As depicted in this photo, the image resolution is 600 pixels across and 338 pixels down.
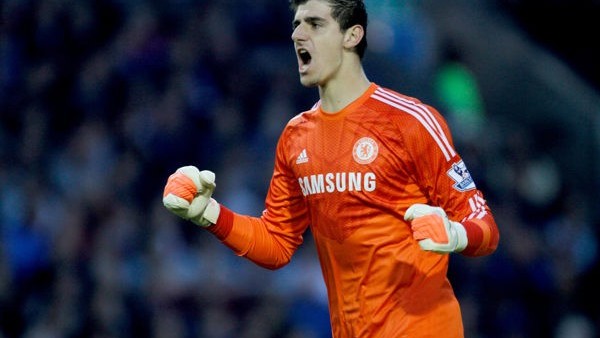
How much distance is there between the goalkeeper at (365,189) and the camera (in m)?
5.45

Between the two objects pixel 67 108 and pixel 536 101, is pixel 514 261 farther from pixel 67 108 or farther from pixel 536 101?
pixel 67 108

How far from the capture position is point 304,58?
18.8ft

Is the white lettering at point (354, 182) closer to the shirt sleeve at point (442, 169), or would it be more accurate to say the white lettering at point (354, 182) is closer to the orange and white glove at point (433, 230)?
the shirt sleeve at point (442, 169)

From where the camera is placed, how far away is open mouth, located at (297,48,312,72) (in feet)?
18.7

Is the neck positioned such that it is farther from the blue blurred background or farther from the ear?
the blue blurred background

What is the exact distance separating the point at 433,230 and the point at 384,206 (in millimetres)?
622

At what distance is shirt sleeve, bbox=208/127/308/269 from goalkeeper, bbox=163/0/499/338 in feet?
0.16

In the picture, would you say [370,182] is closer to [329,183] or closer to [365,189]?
[365,189]

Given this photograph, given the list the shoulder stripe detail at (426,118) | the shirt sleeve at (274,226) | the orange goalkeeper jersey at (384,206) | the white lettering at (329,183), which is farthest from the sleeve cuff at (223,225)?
the shoulder stripe detail at (426,118)

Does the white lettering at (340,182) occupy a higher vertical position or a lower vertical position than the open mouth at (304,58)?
lower

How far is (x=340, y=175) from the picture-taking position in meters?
5.59

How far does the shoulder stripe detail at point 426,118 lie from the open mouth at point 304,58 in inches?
14.4

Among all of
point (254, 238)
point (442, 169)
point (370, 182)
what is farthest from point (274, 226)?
point (442, 169)

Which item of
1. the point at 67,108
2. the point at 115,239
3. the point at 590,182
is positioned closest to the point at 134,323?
the point at 115,239
